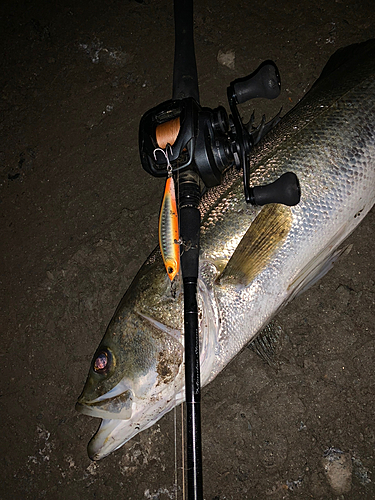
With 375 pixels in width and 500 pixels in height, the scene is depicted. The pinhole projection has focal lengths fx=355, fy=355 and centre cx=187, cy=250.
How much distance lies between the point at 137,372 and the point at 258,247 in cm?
93

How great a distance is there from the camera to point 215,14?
2965mm

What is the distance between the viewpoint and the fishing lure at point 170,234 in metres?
1.78

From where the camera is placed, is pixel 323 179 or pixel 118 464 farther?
pixel 118 464

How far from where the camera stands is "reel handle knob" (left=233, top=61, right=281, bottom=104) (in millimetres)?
1980

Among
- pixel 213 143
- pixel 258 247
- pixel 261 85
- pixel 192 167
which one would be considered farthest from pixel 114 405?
pixel 261 85

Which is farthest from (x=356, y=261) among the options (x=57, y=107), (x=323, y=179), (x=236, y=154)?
(x=57, y=107)

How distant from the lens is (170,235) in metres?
1.78

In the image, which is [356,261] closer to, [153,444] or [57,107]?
[153,444]

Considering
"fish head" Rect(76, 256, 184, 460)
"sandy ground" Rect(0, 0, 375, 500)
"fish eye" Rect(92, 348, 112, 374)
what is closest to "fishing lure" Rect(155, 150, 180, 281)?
"fish head" Rect(76, 256, 184, 460)

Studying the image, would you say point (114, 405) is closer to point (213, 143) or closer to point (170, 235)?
point (170, 235)

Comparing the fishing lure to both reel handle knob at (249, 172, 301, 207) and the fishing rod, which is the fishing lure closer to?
the fishing rod

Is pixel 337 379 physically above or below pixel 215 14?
below

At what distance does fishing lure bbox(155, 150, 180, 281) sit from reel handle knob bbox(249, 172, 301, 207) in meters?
0.40

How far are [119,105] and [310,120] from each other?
1.67 m
